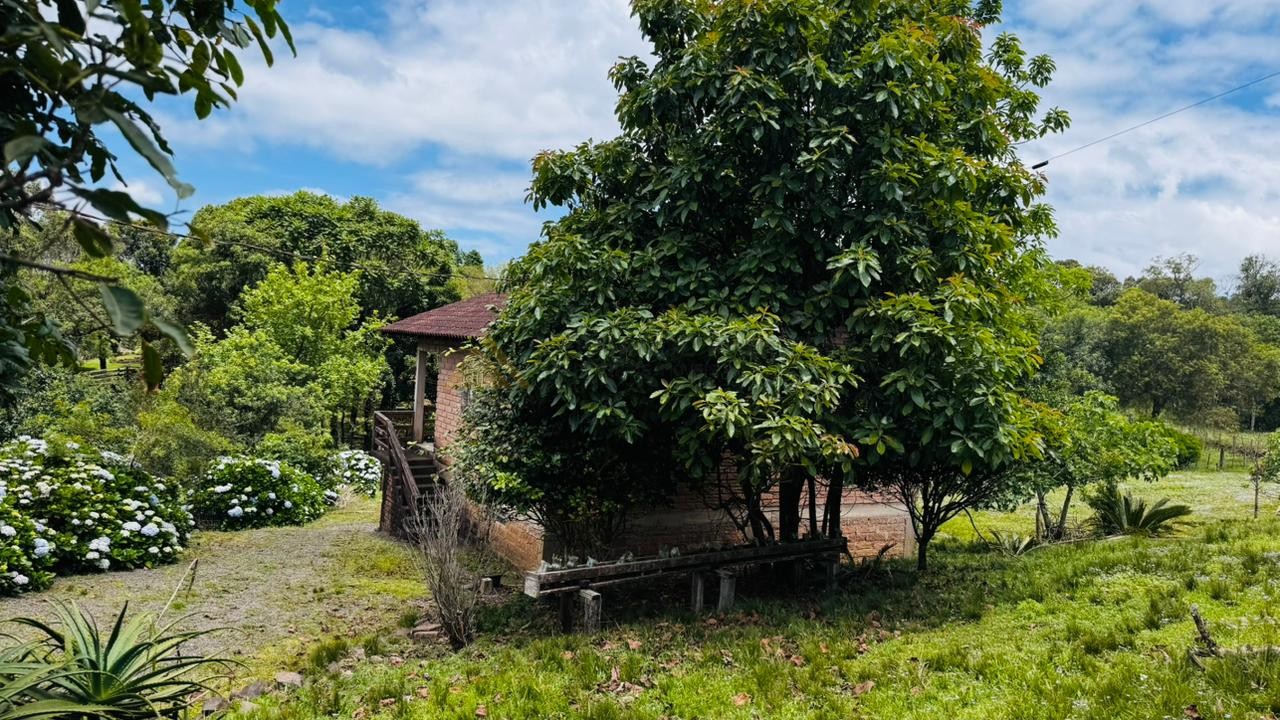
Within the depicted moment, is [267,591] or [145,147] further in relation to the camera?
[267,591]

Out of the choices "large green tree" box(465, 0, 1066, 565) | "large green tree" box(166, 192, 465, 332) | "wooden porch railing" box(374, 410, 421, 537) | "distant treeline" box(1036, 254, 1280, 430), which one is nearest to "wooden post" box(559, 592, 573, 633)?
"large green tree" box(465, 0, 1066, 565)

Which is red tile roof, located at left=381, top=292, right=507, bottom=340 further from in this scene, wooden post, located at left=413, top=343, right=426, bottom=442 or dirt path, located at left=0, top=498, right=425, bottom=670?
dirt path, located at left=0, top=498, right=425, bottom=670

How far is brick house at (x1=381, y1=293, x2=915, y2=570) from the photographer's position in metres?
10.0

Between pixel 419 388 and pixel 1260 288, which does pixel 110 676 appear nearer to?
pixel 419 388

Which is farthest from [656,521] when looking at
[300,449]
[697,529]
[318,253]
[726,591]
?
[318,253]

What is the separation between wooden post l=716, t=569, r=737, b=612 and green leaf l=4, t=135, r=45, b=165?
6.94m

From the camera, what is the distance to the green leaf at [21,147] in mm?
1260

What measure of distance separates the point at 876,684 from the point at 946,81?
5634mm

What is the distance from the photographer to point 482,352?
27.1ft

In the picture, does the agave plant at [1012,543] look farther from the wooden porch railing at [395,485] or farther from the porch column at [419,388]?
the porch column at [419,388]

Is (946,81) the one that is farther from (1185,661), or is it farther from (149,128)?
(149,128)

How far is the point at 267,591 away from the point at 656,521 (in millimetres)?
5068

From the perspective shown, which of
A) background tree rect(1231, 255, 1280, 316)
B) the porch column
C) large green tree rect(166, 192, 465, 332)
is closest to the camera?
the porch column

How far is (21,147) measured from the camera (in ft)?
4.18
